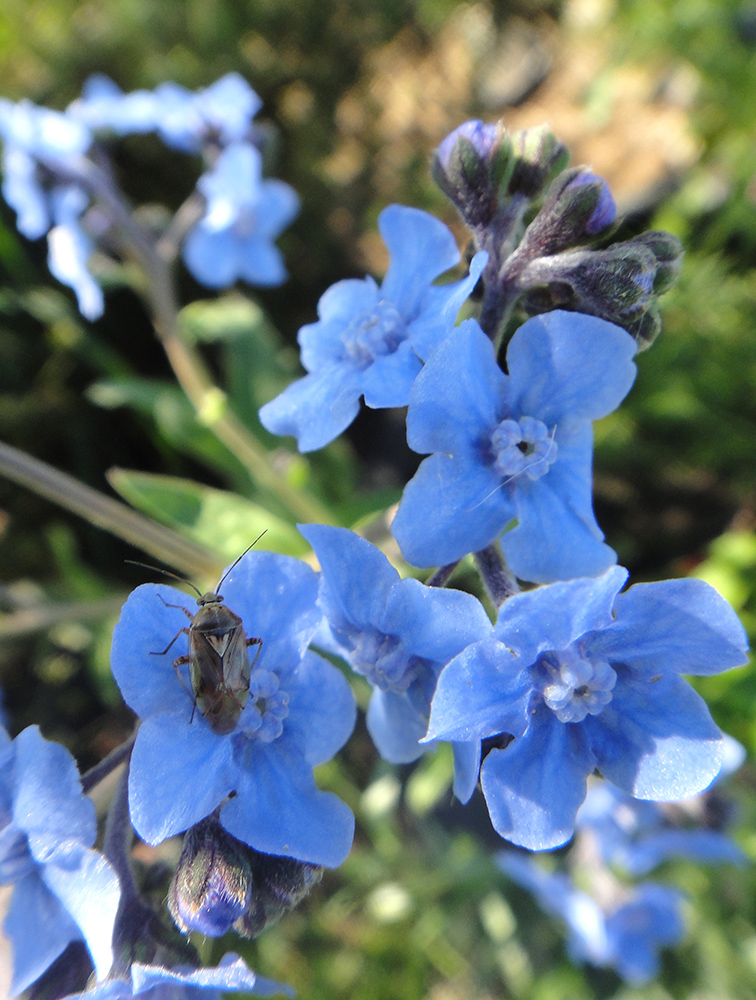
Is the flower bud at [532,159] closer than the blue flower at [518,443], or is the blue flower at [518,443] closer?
the blue flower at [518,443]

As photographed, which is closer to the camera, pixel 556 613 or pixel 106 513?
pixel 556 613

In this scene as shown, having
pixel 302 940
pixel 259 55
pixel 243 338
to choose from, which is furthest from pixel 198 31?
pixel 302 940

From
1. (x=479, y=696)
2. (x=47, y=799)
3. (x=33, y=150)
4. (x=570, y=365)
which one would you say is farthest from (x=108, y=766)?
(x=33, y=150)

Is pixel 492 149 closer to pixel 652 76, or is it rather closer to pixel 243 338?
pixel 243 338

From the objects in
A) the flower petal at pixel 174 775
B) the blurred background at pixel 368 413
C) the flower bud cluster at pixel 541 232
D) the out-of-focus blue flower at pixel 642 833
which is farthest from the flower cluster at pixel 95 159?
the out-of-focus blue flower at pixel 642 833

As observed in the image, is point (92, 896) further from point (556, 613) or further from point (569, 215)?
point (569, 215)

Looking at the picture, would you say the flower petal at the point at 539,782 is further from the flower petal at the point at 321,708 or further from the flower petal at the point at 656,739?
the flower petal at the point at 321,708
